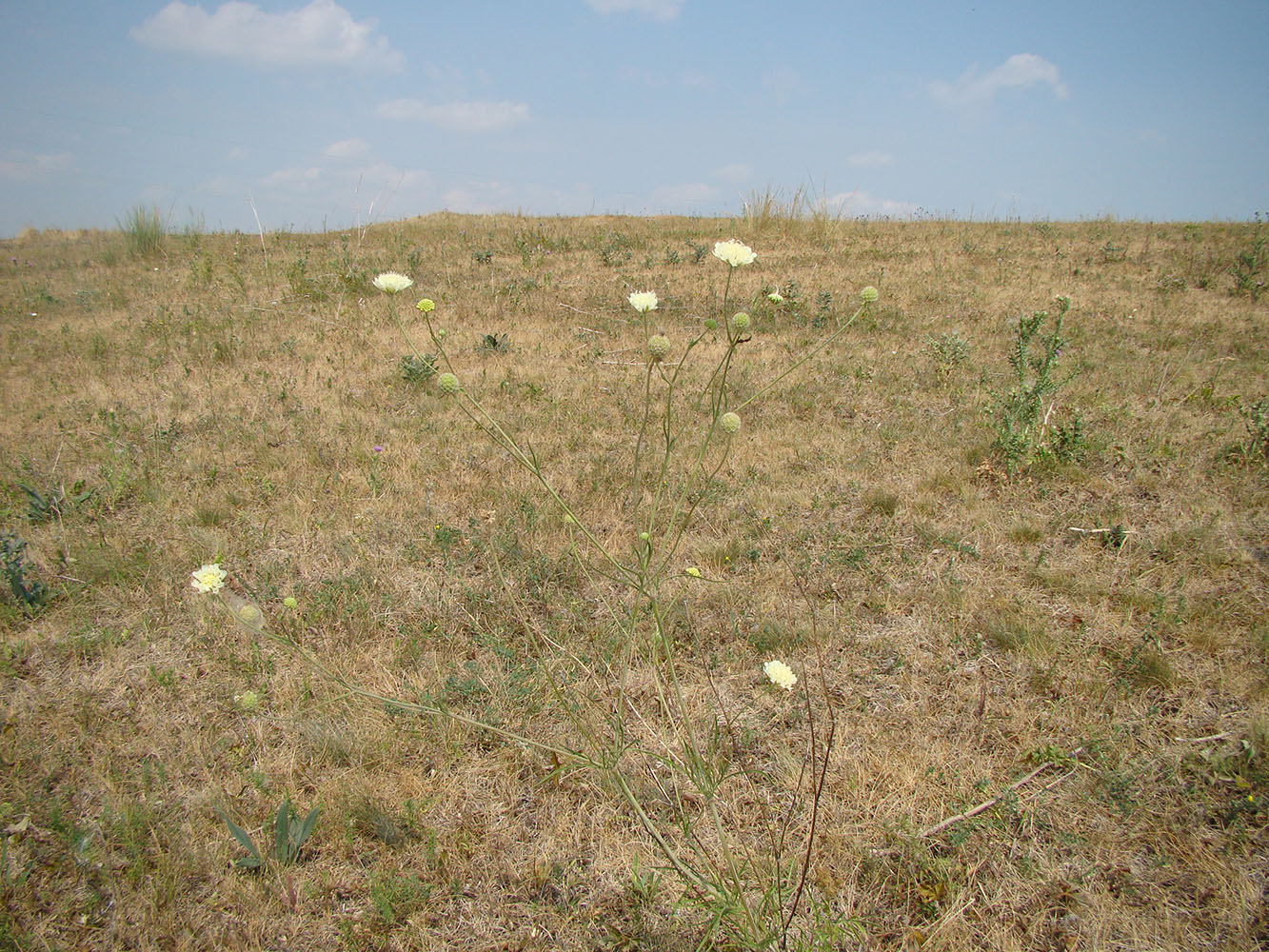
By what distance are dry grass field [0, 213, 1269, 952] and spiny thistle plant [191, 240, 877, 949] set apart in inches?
0.8

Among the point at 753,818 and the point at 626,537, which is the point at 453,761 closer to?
the point at 753,818

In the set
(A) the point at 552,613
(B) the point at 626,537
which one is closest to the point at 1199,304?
(B) the point at 626,537

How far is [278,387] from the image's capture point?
4988 millimetres

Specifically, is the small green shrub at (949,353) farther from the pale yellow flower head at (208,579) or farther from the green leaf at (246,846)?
the green leaf at (246,846)

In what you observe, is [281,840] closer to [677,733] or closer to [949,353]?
[677,733]

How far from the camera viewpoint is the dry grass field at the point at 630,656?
Result: 64.9 inches

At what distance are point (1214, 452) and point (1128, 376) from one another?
4.30 feet

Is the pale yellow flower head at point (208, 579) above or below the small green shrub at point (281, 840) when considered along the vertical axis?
above

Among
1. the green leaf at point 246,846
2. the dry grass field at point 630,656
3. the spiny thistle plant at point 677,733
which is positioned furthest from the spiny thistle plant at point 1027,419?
the green leaf at point 246,846

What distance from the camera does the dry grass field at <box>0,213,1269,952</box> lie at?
165 cm

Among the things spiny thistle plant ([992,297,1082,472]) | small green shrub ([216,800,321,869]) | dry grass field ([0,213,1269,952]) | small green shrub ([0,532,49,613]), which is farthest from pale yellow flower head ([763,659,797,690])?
small green shrub ([0,532,49,613])

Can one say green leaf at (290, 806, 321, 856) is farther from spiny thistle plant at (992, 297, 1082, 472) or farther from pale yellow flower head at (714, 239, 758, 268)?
spiny thistle plant at (992, 297, 1082, 472)

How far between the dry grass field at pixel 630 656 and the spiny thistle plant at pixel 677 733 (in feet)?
0.07

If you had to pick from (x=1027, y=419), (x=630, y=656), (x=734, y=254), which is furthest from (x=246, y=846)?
(x=1027, y=419)
